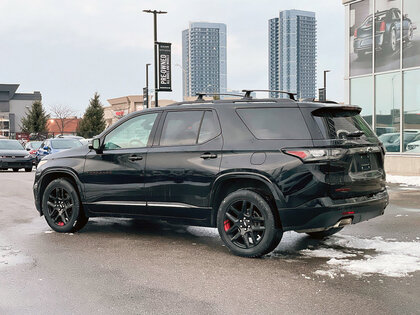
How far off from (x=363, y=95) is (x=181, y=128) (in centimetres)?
1516

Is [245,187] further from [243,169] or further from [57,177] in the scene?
[57,177]

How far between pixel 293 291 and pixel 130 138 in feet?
11.1

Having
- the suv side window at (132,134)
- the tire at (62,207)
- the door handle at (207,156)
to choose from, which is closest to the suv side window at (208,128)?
the door handle at (207,156)

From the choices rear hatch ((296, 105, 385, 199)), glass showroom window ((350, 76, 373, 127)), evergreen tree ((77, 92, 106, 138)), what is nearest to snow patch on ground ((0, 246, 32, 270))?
rear hatch ((296, 105, 385, 199))

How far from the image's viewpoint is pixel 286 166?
582 centimetres

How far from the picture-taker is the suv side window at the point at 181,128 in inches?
262

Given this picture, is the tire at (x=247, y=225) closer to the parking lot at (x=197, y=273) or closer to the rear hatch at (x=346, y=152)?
the parking lot at (x=197, y=273)

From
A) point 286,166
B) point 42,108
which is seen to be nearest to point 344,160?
point 286,166

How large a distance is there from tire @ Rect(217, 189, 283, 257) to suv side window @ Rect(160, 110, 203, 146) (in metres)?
0.97

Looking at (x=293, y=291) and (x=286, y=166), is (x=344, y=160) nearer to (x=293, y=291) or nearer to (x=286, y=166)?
(x=286, y=166)

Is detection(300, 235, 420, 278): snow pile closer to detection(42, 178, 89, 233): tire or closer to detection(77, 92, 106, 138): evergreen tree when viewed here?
detection(42, 178, 89, 233): tire

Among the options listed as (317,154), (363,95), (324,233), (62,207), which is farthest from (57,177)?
(363,95)

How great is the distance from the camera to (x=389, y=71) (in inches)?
758

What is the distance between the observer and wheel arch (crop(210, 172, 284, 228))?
19.3ft
